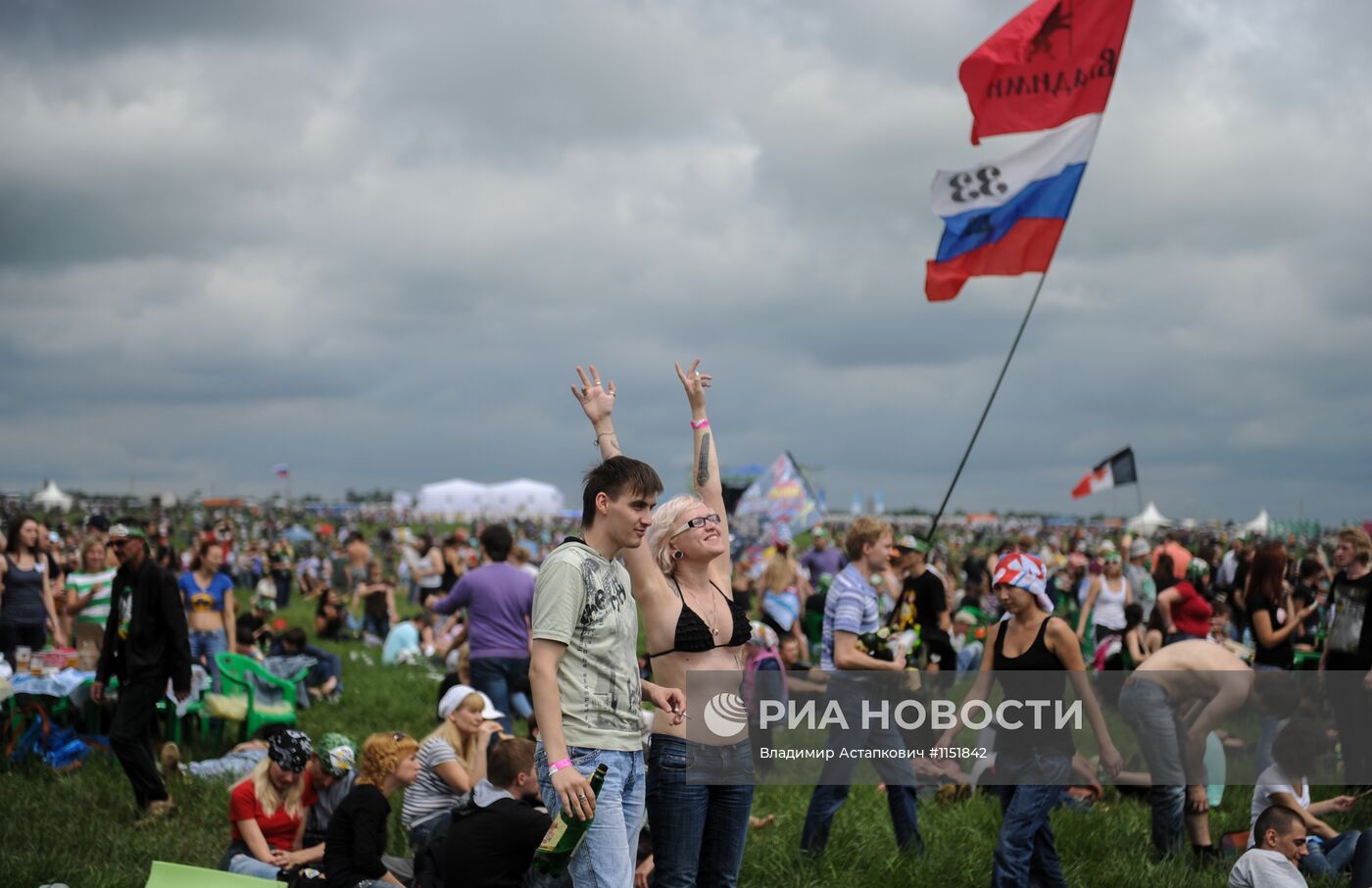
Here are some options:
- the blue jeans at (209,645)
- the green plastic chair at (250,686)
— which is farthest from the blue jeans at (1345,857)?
→ the blue jeans at (209,645)

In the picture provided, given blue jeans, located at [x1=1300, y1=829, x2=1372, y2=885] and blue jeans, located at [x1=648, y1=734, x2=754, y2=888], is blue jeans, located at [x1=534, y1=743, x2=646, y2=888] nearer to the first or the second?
blue jeans, located at [x1=648, y1=734, x2=754, y2=888]

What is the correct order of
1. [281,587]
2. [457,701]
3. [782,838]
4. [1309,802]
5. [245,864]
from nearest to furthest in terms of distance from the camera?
[245,864] < [782,838] < [457,701] < [1309,802] < [281,587]

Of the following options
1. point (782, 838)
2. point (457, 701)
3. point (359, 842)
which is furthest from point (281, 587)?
point (359, 842)

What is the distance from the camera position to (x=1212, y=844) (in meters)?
6.53

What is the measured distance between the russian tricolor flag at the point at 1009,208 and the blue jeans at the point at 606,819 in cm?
699

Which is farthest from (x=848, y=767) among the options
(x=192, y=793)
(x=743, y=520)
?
(x=743, y=520)

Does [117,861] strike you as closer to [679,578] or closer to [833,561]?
[679,578]

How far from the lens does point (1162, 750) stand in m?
6.13

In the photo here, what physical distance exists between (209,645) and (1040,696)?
7781 millimetres

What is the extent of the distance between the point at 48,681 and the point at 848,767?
6369 millimetres

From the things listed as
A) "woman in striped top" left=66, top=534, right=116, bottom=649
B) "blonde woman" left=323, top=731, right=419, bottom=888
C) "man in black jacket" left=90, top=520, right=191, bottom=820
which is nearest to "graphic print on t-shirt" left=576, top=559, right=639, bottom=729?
"blonde woman" left=323, top=731, right=419, bottom=888

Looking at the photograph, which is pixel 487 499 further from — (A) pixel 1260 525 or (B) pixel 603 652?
(B) pixel 603 652

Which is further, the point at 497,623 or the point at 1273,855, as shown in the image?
the point at 497,623

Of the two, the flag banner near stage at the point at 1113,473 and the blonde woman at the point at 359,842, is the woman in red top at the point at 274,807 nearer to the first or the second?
the blonde woman at the point at 359,842
